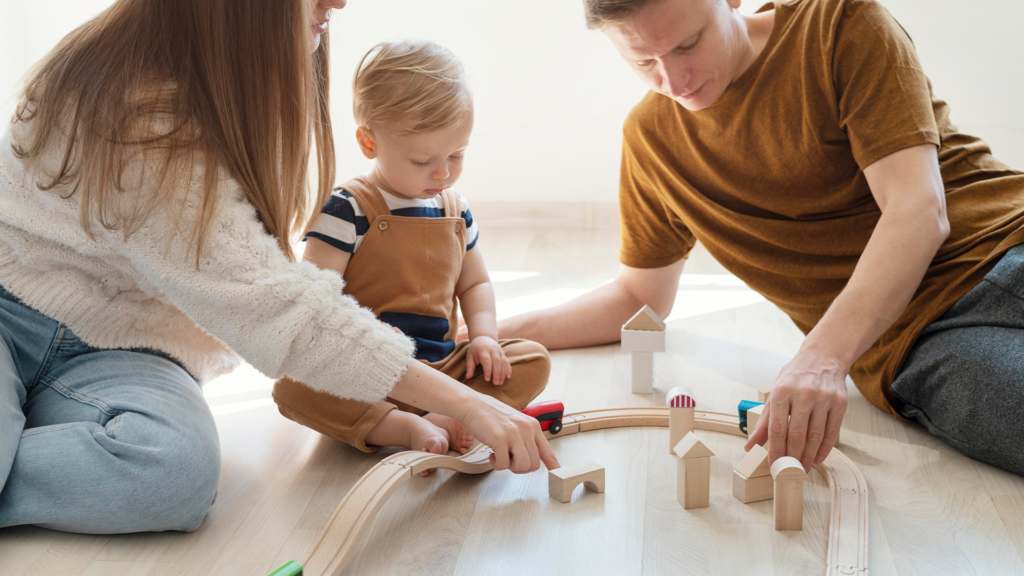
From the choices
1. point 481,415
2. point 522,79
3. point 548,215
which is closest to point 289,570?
point 481,415

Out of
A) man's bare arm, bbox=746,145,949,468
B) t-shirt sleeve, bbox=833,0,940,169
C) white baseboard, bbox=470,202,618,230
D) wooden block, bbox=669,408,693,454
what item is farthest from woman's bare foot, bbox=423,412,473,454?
white baseboard, bbox=470,202,618,230

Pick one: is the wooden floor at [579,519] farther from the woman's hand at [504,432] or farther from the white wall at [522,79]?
the white wall at [522,79]

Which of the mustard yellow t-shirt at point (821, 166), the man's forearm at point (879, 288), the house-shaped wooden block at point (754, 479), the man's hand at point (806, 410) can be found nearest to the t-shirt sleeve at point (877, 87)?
the mustard yellow t-shirt at point (821, 166)

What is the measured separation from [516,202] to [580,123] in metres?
0.34

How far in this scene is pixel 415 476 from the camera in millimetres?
1076

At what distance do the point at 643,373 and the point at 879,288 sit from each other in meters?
0.45

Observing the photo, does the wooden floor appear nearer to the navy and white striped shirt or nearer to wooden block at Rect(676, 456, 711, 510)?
wooden block at Rect(676, 456, 711, 510)

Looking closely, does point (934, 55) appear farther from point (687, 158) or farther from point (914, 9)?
point (687, 158)

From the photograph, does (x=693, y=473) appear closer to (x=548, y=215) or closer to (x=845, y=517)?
(x=845, y=517)

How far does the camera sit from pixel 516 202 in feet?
9.26

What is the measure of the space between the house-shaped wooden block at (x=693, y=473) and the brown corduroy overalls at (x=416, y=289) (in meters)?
0.33

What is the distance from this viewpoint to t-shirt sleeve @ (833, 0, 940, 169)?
3.62 ft

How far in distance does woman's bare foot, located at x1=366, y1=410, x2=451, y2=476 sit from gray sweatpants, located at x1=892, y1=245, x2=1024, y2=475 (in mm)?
671

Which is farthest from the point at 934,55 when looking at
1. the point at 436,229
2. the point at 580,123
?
the point at 436,229
